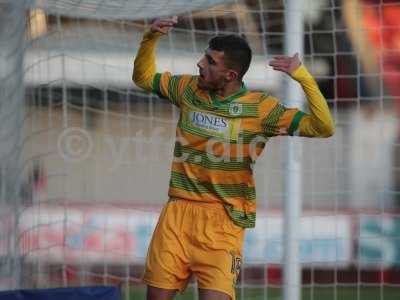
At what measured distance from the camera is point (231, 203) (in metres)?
4.66

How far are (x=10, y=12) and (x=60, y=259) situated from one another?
2.26 meters

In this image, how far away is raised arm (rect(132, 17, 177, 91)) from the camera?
4668mm

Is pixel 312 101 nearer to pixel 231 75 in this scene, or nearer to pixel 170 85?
pixel 231 75

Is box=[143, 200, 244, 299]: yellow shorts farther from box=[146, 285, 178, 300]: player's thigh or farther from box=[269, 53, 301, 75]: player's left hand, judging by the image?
box=[269, 53, 301, 75]: player's left hand

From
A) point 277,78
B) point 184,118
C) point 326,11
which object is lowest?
point 184,118

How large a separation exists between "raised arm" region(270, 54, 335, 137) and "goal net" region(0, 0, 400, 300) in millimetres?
1910

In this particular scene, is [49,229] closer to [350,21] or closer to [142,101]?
[142,101]

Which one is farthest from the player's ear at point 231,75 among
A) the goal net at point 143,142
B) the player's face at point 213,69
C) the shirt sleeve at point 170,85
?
the goal net at point 143,142

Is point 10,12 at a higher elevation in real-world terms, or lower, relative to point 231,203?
higher

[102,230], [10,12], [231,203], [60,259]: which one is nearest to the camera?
[231,203]

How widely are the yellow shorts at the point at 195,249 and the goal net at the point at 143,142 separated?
5.46ft

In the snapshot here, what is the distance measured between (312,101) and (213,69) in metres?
0.45

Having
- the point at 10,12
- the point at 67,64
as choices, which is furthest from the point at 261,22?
the point at 10,12

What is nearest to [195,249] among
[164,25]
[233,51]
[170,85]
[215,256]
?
[215,256]
